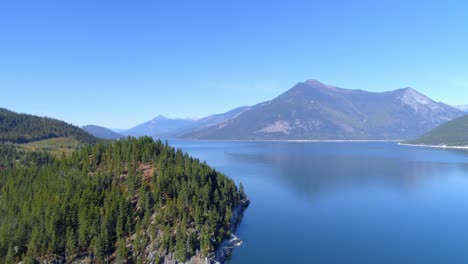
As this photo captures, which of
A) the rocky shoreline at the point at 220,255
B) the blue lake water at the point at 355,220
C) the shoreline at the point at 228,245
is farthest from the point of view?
the blue lake water at the point at 355,220

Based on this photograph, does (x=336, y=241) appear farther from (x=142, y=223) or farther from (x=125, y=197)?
(x=125, y=197)

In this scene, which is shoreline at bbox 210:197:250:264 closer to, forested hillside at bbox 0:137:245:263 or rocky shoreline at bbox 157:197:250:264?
rocky shoreline at bbox 157:197:250:264

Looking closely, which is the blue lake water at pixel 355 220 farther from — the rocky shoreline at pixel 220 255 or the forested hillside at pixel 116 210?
the forested hillside at pixel 116 210

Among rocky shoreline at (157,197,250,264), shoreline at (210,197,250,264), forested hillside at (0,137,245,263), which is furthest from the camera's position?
shoreline at (210,197,250,264)

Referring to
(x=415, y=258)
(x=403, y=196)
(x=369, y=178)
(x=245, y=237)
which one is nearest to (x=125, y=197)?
(x=245, y=237)

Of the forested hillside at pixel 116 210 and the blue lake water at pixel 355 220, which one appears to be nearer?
the forested hillside at pixel 116 210

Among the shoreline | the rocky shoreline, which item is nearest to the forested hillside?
the rocky shoreline

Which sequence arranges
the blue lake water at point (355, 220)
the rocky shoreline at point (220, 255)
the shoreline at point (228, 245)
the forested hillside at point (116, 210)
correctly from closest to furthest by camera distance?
the rocky shoreline at point (220, 255), the forested hillside at point (116, 210), the shoreline at point (228, 245), the blue lake water at point (355, 220)

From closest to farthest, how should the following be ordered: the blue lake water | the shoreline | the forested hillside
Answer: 1. the forested hillside
2. the shoreline
3. the blue lake water

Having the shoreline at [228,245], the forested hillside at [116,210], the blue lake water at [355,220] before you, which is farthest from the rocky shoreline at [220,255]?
the blue lake water at [355,220]
